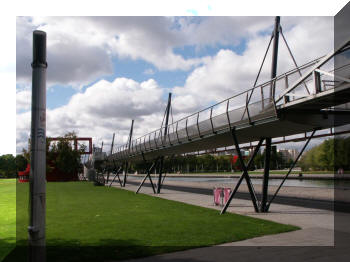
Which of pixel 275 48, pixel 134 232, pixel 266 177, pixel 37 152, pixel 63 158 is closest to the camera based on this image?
pixel 37 152

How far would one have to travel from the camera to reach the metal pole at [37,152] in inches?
208

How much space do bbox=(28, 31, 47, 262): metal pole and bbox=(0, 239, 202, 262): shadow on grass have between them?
2.60 m

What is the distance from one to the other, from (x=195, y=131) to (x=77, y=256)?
1301cm

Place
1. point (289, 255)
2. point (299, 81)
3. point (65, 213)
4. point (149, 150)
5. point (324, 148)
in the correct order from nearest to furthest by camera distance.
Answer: point (289, 255) → point (299, 81) → point (65, 213) → point (149, 150) → point (324, 148)

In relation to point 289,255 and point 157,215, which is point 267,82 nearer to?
point 157,215

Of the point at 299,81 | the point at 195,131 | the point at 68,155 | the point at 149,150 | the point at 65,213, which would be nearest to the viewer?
the point at 299,81

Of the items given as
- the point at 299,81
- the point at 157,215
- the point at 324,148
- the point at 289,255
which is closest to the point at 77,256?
the point at 289,255

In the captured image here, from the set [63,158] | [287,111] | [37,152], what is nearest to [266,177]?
[287,111]

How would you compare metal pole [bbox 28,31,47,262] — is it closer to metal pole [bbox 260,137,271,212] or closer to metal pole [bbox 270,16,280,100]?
metal pole [bbox 260,137,271,212]

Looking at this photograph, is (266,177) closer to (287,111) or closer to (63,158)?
(287,111)

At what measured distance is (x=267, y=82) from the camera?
14.0 meters

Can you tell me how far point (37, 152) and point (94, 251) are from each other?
400 cm

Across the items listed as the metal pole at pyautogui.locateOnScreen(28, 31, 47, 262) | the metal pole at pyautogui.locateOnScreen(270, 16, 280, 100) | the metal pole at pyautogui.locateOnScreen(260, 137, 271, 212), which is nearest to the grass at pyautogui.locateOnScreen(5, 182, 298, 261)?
the metal pole at pyautogui.locateOnScreen(260, 137, 271, 212)

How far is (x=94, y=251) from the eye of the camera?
27.7ft
